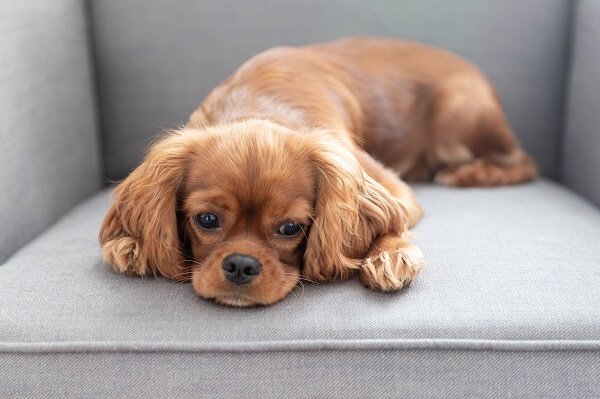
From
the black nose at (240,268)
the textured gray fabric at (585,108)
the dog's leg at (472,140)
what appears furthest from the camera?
the dog's leg at (472,140)

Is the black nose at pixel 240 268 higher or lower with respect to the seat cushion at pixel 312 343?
higher

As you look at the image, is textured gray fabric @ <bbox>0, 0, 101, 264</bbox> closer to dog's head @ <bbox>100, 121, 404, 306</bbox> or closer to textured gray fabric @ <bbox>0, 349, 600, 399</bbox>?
dog's head @ <bbox>100, 121, 404, 306</bbox>

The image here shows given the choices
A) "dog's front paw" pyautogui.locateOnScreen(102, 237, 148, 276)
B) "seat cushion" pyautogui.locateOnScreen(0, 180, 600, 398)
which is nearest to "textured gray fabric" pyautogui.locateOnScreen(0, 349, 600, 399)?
"seat cushion" pyautogui.locateOnScreen(0, 180, 600, 398)

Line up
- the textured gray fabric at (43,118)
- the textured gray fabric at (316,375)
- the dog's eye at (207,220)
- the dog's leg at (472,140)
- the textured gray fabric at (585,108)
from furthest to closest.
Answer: the dog's leg at (472,140) → the textured gray fabric at (585,108) → the textured gray fabric at (43,118) → the dog's eye at (207,220) → the textured gray fabric at (316,375)

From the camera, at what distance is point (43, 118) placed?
2531 mm

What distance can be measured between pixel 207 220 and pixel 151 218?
0.20m

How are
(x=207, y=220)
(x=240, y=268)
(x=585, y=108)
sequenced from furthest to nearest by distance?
(x=585, y=108)
(x=207, y=220)
(x=240, y=268)

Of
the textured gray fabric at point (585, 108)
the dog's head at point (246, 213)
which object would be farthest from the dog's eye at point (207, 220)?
the textured gray fabric at point (585, 108)

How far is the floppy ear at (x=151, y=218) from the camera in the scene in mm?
1967

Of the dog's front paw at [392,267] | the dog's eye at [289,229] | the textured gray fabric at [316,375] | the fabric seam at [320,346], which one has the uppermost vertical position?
the dog's eye at [289,229]

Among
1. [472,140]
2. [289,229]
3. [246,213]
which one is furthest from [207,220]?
[472,140]

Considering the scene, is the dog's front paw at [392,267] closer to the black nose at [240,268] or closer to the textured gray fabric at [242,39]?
the black nose at [240,268]

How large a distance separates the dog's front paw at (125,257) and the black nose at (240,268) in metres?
0.27

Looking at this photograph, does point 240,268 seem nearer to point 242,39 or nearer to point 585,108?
point 242,39
